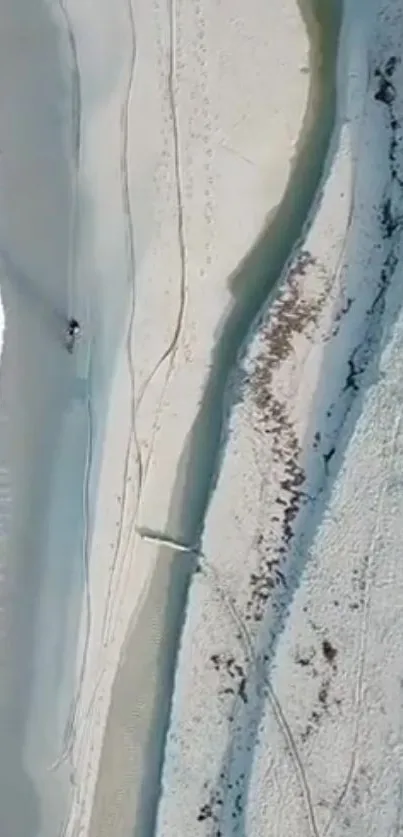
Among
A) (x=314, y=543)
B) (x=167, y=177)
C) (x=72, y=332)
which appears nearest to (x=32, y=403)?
(x=72, y=332)

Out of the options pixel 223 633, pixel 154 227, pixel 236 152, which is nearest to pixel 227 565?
pixel 223 633

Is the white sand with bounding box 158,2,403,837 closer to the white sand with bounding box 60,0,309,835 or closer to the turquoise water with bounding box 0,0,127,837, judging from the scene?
the white sand with bounding box 60,0,309,835

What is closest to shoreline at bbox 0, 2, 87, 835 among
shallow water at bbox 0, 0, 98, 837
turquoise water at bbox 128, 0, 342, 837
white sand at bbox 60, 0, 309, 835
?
shallow water at bbox 0, 0, 98, 837

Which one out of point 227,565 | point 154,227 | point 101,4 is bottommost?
point 227,565

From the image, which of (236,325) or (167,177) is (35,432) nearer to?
(236,325)

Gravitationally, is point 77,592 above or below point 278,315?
below

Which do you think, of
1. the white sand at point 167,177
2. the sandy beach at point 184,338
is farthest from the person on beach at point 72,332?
the white sand at point 167,177

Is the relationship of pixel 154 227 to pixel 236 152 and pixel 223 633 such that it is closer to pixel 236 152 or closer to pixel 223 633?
pixel 236 152
